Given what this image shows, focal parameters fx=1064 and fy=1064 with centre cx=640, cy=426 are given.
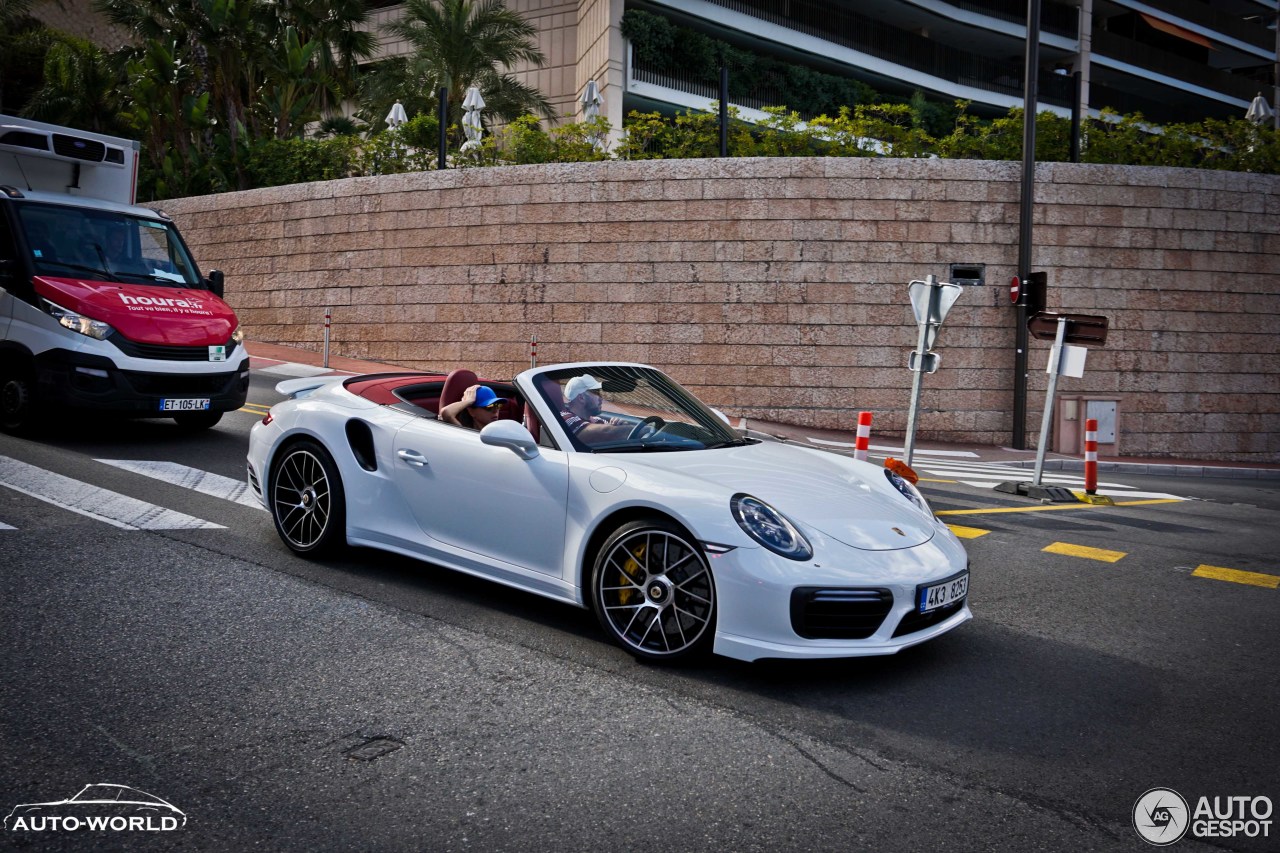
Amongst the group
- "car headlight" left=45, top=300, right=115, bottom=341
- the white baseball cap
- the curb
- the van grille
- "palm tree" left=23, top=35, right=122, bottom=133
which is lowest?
the curb

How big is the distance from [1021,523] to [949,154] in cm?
1119

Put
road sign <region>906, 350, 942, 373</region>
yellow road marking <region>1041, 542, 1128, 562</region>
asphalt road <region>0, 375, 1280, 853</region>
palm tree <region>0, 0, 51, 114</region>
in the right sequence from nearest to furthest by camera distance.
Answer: asphalt road <region>0, 375, 1280, 853</region>
yellow road marking <region>1041, 542, 1128, 562</region>
road sign <region>906, 350, 942, 373</region>
palm tree <region>0, 0, 51, 114</region>

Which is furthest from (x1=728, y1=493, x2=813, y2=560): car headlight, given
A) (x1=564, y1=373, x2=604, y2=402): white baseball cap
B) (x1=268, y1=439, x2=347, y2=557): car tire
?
(x1=268, y1=439, x2=347, y2=557): car tire

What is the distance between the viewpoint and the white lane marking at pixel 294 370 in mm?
17312

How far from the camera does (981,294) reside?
55.0 ft

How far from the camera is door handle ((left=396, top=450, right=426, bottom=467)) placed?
17.1 ft

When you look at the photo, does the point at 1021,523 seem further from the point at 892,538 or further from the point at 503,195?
the point at 503,195

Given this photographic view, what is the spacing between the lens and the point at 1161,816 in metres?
3.16

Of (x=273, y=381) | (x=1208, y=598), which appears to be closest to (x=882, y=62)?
(x=273, y=381)

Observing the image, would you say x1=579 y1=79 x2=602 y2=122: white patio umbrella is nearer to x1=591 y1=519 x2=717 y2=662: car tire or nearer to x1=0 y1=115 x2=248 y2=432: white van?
x1=0 y1=115 x2=248 y2=432: white van

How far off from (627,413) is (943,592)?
172 cm

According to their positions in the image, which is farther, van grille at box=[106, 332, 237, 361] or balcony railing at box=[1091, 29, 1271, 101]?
balcony railing at box=[1091, 29, 1271, 101]

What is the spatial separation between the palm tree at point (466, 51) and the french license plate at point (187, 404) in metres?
23.2

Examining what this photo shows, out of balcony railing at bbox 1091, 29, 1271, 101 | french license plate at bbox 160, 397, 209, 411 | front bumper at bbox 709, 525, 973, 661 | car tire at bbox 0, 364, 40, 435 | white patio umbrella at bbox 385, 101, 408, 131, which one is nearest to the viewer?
front bumper at bbox 709, 525, 973, 661
